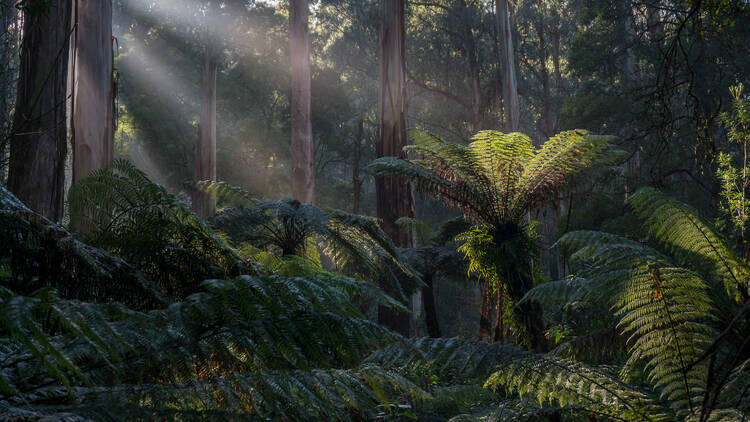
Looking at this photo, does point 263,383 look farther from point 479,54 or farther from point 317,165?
point 317,165

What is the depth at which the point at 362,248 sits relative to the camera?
4414mm

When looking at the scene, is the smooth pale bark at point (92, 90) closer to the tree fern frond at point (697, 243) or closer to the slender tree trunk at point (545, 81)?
the tree fern frond at point (697, 243)

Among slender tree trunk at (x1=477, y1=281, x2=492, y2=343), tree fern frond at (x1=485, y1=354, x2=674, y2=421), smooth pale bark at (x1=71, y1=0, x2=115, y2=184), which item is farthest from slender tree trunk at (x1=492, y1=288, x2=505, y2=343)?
A: smooth pale bark at (x1=71, y1=0, x2=115, y2=184)

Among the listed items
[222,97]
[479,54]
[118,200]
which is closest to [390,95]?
[118,200]

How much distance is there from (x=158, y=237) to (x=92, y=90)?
12.1 feet

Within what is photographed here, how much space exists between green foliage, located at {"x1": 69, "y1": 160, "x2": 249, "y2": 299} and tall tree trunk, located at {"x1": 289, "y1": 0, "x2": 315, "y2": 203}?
19.6 ft

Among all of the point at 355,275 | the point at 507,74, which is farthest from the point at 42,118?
the point at 507,74

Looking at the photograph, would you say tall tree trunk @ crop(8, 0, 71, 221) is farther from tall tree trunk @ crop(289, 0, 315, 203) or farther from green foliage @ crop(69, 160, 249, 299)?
tall tree trunk @ crop(289, 0, 315, 203)

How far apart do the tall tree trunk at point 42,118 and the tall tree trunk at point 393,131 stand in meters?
4.71

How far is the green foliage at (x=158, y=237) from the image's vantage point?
1.99 m

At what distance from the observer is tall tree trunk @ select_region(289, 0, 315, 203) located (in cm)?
853

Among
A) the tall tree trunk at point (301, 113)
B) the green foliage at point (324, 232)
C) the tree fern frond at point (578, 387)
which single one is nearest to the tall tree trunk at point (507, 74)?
the tall tree trunk at point (301, 113)

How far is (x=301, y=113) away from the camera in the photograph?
8984 millimetres

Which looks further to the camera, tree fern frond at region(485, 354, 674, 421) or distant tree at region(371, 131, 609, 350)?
distant tree at region(371, 131, 609, 350)
